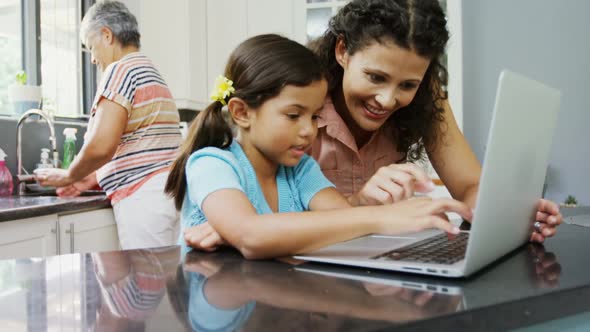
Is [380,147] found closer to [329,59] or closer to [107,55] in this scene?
[329,59]

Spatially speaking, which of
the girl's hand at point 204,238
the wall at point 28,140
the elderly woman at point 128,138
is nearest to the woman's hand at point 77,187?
the elderly woman at point 128,138

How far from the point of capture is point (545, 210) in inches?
38.0

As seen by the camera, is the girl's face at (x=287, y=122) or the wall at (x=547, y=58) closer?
the girl's face at (x=287, y=122)

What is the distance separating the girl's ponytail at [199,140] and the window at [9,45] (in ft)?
6.09

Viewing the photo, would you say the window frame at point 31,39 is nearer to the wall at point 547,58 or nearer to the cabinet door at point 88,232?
the cabinet door at point 88,232

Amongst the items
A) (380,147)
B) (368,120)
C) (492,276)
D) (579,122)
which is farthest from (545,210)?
(579,122)

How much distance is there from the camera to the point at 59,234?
2.00 m

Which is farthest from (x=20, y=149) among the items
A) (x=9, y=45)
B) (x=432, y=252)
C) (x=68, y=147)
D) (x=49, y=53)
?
(x=432, y=252)

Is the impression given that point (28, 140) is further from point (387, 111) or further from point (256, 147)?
point (387, 111)

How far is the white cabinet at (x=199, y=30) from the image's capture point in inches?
127

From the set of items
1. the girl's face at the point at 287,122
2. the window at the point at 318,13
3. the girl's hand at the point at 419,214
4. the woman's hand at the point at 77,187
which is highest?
the window at the point at 318,13

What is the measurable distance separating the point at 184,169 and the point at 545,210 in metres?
0.64

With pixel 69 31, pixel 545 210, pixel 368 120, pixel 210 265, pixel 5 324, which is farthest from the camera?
pixel 69 31

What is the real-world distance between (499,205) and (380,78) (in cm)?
55
